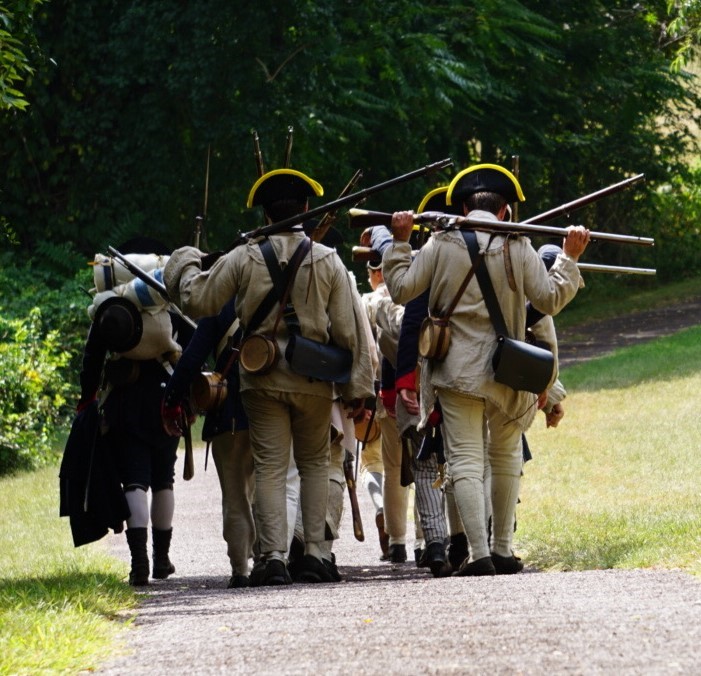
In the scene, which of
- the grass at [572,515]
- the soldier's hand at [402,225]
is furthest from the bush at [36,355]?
the soldier's hand at [402,225]

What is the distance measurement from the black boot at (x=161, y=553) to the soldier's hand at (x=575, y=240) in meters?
3.12

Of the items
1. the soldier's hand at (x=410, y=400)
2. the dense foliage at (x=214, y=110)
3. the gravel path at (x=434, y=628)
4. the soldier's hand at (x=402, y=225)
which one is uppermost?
the dense foliage at (x=214, y=110)

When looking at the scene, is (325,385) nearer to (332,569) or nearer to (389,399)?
(389,399)

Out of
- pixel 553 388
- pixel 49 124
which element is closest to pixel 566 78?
pixel 49 124

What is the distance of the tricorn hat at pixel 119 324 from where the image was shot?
9.00 m

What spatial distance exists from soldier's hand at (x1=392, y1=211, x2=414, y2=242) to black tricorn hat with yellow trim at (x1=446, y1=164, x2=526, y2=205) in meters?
0.28

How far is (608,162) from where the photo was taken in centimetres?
3200

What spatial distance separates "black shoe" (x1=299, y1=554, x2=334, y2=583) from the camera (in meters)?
8.45

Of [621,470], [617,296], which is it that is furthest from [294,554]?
[617,296]

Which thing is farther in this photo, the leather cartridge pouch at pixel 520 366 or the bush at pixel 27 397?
the bush at pixel 27 397

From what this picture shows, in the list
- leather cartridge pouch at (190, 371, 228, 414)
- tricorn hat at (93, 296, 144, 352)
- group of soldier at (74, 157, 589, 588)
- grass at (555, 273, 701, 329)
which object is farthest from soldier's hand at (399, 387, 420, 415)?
grass at (555, 273, 701, 329)

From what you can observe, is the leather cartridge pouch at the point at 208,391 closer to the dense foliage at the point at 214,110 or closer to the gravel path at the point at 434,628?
the gravel path at the point at 434,628

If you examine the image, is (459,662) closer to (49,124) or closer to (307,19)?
(307,19)

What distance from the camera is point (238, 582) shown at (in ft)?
28.2
